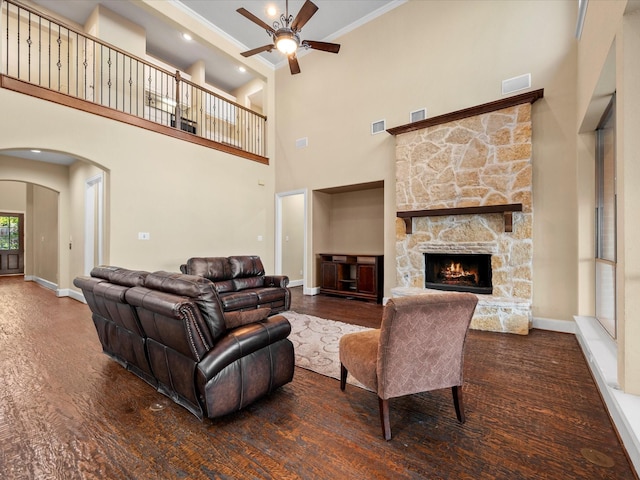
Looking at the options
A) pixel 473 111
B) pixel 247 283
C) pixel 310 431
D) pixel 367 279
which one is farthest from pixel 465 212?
pixel 310 431

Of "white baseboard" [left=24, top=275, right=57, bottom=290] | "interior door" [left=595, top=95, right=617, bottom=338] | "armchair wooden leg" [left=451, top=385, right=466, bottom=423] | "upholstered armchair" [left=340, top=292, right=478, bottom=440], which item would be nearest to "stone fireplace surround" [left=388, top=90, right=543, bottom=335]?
"interior door" [left=595, top=95, right=617, bottom=338]

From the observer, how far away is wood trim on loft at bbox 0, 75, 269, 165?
12.4ft

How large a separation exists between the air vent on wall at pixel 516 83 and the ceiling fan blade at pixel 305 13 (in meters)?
2.87

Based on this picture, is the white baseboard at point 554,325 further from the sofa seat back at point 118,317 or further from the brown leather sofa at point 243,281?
the sofa seat back at point 118,317

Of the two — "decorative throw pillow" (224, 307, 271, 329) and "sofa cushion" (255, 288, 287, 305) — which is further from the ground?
→ "decorative throw pillow" (224, 307, 271, 329)

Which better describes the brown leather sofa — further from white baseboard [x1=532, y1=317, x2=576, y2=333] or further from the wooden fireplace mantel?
white baseboard [x1=532, y1=317, x2=576, y2=333]

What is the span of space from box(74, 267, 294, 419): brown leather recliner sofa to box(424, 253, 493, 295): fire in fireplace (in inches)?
128

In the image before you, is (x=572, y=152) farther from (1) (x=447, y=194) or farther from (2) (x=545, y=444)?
(2) (x=545, y=444)

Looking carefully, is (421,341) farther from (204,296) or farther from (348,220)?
(348,220)

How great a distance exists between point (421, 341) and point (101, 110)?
5.48 meters

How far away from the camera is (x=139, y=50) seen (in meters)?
6.06

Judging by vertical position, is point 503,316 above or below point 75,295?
above

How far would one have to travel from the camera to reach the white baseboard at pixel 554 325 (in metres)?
3.83

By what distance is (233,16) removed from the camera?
221 inches
